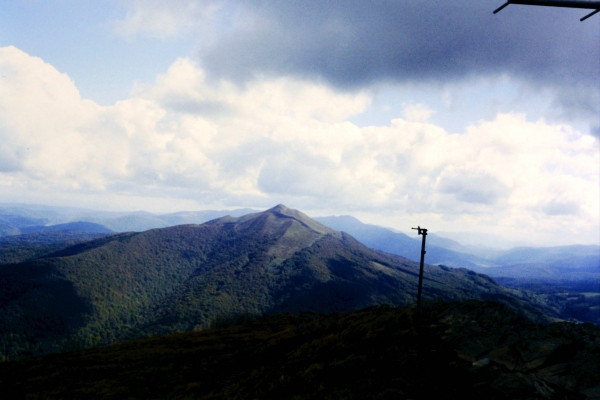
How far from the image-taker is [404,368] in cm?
2033

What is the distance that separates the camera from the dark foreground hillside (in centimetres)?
1750

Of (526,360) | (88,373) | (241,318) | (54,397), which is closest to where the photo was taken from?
(526,360)

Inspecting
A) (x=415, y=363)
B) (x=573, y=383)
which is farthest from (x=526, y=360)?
(x=415, y=363)

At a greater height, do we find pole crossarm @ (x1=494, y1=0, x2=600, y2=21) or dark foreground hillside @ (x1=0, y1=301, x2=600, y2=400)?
pole crossarm @ (x1=494, y1=0, x2=600, y2=21)

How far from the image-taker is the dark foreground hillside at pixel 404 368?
17.5 metres

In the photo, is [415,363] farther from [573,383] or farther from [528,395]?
[573,383]

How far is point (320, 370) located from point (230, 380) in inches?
389

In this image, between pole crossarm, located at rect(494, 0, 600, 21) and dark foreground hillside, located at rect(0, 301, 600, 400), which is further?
dark foreground hillside, located at rect(0, 301, 600, 400)

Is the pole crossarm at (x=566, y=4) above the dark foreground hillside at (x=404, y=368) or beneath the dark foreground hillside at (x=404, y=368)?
above

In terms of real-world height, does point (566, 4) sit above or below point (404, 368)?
above

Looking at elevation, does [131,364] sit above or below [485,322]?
below

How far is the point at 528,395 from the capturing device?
15.9m

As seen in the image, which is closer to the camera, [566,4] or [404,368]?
[566,4]

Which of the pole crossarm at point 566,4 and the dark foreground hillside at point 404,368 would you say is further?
the dark foreground hillside at point 404,368
